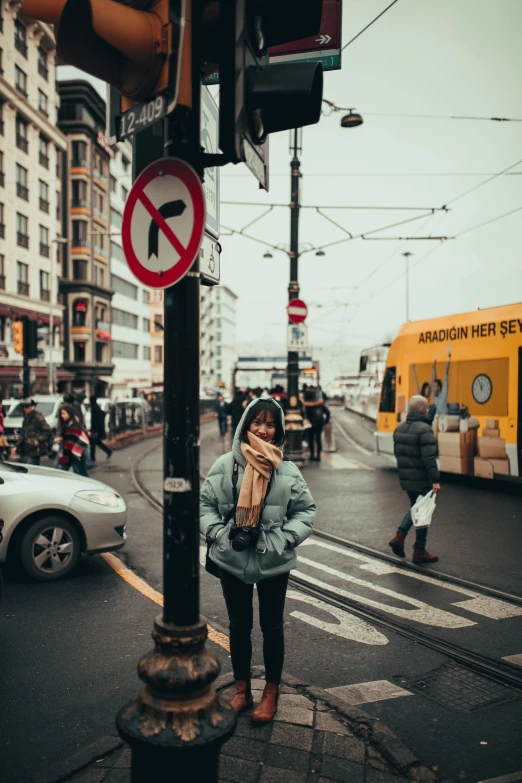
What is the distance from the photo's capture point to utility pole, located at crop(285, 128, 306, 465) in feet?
56.6

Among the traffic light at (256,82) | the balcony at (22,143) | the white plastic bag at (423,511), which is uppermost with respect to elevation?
the balcony at (22,143)

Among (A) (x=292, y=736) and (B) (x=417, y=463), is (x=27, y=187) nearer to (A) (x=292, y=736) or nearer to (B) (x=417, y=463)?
(B) (x=417, y=463)

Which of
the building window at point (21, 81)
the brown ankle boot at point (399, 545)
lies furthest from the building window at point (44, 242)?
the brown ankle boot at point (399, 545)

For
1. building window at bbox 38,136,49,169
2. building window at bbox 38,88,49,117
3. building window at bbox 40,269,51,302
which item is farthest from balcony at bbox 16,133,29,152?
building window at bbox 40,269,51,302

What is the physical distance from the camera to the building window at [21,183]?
1689 inches

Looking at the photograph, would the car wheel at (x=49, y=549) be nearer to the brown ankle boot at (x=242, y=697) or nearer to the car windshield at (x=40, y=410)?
the brown ankle boot at (x=242, y=697)

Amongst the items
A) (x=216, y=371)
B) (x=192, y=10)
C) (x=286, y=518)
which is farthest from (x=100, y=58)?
(x=216, y=371)

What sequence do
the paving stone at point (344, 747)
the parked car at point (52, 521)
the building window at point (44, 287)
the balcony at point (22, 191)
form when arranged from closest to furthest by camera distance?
the paving stone at point (344, 747) < the parked car at point (52, 521) < the balcony at point (22, 191) < the building window at point (44, 287)

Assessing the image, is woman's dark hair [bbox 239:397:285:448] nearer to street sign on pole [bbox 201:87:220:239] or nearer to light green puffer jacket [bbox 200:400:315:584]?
light green puffer jacket [bbox 200:400:315:584]

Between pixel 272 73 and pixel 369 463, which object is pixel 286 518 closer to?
pixel 272 73

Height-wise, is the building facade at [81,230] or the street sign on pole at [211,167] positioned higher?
the building facade at [81,230]

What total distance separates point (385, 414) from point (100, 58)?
14.3 m

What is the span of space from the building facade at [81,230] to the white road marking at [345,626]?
5111 cm

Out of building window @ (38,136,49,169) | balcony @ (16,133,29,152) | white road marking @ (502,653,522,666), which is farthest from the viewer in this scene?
building window @ (38,136,49,169)
